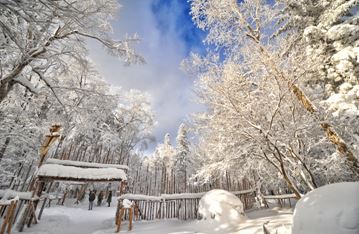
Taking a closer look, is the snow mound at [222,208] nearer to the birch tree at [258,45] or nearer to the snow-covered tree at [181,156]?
the birch tree at [258,45]

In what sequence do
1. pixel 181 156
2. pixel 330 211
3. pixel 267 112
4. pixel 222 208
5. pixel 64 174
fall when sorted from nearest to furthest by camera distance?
1. pixel 330 211
2. pixel 267 112
3. pixel 222 208
4. pixel 64 174
5. pixel 181 156

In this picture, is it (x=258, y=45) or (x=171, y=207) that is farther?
(x=171, y=207)

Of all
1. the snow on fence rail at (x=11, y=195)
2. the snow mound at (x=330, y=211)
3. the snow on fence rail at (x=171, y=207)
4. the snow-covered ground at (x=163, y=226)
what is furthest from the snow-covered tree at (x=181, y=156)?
the snow mound at (x=330, y=211)

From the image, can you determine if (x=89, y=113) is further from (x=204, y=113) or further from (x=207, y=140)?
(x=207, y=140)

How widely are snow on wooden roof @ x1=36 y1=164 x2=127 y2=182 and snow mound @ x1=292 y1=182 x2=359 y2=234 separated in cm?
740

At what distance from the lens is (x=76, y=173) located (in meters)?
8.53

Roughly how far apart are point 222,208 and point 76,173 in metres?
6.46

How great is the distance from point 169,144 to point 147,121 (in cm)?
1498

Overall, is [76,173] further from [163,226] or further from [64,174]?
[163,226]

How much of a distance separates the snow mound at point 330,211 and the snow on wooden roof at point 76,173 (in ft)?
24.3

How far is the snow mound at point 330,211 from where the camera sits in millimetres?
3000

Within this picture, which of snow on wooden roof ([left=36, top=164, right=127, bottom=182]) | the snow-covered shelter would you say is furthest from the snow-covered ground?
snow on wooden roof ([left=36, top=164, right=127, bottom=182])

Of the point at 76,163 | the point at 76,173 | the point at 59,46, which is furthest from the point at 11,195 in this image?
the point at 59,46

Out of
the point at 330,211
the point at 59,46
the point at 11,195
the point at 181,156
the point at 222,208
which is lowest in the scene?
the point at 330,211
